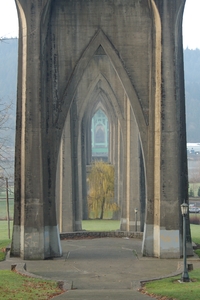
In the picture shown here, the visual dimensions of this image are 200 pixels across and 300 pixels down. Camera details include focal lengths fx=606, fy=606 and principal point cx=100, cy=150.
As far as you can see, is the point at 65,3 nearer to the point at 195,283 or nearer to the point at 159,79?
the point at 159,79

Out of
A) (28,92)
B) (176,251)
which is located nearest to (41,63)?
(28,92)

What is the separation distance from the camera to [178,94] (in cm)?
2223

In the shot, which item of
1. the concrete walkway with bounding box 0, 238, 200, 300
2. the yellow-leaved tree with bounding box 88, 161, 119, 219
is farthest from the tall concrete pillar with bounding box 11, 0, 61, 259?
the yellow-leaved tree with bounding box 88, 161, 119, 219

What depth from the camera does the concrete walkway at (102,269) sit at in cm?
1592

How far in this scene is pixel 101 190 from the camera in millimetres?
53969

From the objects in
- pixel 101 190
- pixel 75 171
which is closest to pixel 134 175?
pixel 75 171

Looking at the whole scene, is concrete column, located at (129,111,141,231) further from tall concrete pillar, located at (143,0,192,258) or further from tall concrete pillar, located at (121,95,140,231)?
tall concrete pillar, located at (143,0,192,258)

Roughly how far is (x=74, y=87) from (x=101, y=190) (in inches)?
1220

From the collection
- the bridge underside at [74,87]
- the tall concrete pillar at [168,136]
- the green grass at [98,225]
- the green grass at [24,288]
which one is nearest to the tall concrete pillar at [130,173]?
the green grass at [98,225]

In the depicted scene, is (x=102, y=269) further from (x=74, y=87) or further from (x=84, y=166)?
(x=84, y=166)

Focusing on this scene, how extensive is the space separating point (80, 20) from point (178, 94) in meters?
5.08

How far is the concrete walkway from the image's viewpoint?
15922 mm

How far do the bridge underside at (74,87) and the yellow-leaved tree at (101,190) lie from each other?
3055 centimetres

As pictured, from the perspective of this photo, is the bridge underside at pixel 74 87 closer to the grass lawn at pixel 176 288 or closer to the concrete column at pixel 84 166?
the grass lawn at pixel 176 288
